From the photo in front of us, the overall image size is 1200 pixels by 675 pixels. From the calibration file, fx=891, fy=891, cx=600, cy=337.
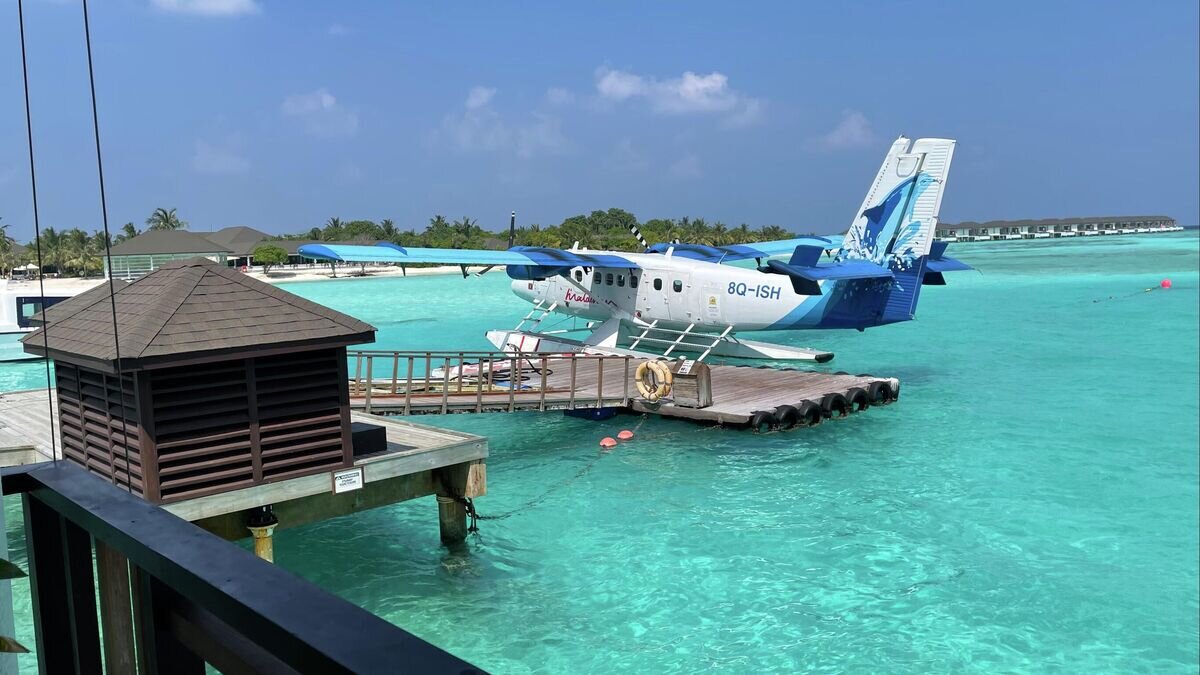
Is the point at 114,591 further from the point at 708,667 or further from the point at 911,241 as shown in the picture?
the point at 911,241

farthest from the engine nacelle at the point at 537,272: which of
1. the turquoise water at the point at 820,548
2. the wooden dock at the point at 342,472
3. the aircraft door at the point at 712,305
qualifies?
the wooden dock at the point at 342,472

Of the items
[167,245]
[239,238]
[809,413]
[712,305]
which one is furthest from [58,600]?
[239,238]

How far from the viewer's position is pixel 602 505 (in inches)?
444

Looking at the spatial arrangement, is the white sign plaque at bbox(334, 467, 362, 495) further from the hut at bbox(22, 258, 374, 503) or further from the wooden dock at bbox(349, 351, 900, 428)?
the wooden dock at bbox(349, 351, 900, 428)

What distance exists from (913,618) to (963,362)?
17.6 meters

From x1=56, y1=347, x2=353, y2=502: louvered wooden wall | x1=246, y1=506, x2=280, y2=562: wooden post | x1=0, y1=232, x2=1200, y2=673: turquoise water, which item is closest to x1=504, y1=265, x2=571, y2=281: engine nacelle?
x1=0, y1=232, x2=1200, y2=673: turquoise water

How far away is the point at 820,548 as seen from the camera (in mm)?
9797

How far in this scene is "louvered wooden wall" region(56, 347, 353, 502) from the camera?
6.94m

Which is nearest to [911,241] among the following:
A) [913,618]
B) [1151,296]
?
[913,618]

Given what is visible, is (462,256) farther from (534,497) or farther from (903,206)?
(903,206)

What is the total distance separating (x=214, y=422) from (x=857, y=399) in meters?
11.8

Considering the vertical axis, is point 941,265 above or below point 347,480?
above

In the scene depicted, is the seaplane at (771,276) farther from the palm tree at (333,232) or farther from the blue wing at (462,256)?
the palm tree at (333,232)

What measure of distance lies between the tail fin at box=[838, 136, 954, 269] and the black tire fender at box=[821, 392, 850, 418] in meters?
4.98
